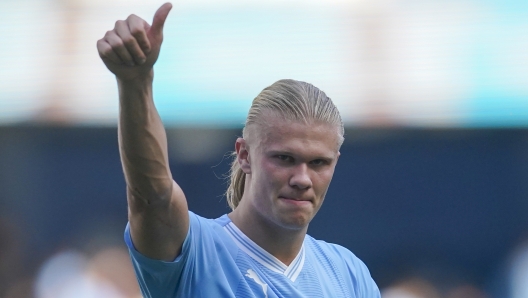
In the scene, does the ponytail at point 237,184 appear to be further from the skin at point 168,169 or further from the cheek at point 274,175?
the cheek at point 274,175

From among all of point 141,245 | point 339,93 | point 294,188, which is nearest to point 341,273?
point 294,188

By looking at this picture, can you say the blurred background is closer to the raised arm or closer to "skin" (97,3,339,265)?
"skin" (97,3,339,265)

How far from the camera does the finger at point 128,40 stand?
Answer: 1376 mm

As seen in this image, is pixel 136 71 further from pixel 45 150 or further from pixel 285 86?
pixel 45 150

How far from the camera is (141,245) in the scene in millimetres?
1647

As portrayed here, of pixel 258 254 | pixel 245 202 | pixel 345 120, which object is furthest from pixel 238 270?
pixel 345 120

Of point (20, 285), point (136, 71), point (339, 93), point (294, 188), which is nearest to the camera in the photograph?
point (136, 71)

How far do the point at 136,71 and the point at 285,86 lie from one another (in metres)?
0.68

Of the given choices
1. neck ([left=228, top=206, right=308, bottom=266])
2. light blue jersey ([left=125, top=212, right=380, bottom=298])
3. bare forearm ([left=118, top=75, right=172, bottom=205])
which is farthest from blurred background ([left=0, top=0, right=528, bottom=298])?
bare forearm ([left=118, top=75, right=172, bottom=205])

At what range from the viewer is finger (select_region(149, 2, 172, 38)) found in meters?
1.42

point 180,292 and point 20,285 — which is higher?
point 180,292

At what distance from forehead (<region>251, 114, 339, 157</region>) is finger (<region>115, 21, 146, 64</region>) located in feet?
2.00

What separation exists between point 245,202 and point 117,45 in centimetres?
79

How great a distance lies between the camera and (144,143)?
1540mm
